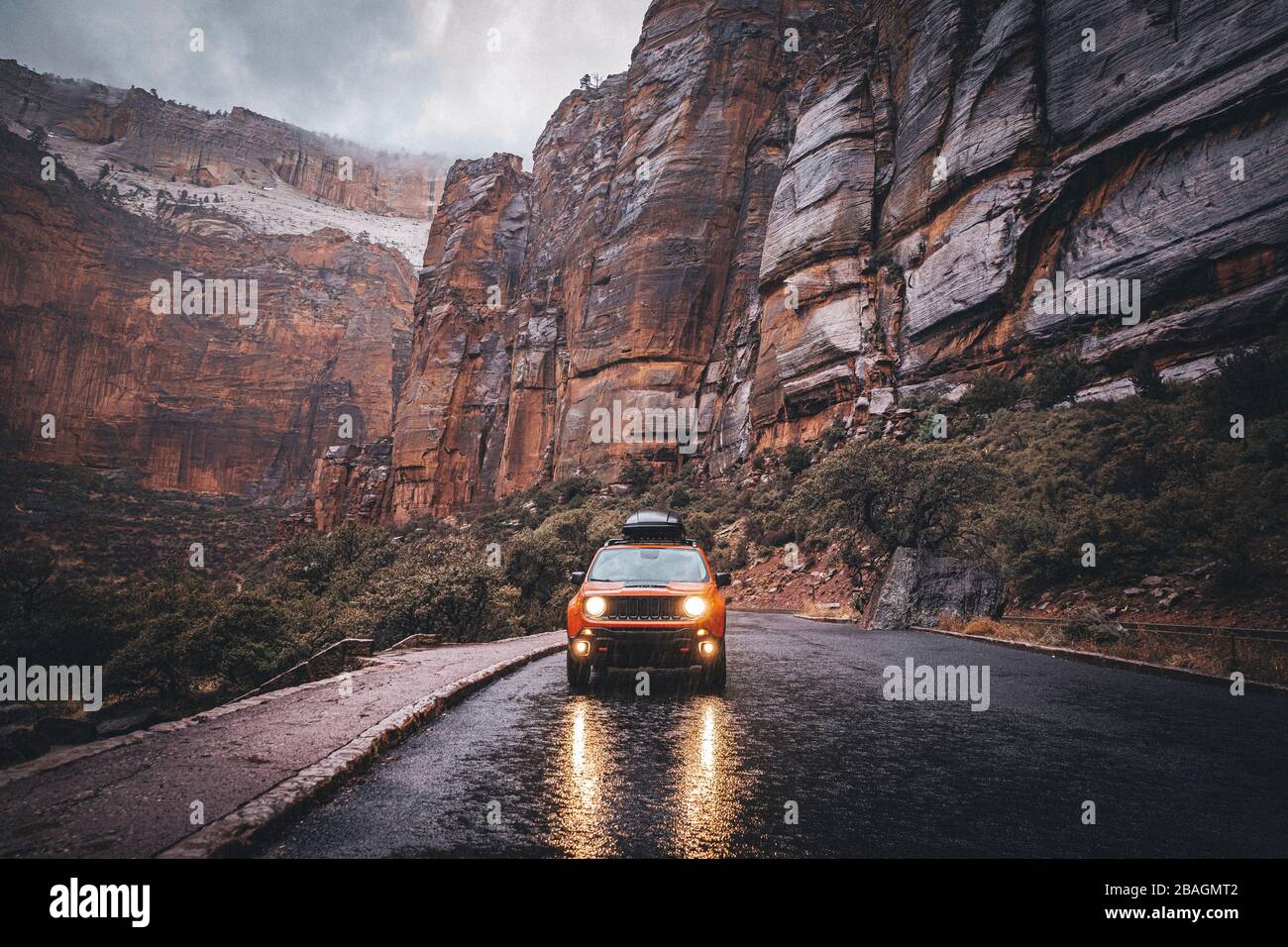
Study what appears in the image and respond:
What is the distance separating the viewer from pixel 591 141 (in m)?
69.2

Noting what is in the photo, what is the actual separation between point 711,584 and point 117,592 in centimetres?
1789

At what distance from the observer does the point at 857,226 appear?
40312 millimetres

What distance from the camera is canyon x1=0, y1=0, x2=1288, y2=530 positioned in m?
25.9

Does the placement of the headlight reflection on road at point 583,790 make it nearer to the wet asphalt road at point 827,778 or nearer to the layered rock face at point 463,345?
the wet asphalt road at point 827,778

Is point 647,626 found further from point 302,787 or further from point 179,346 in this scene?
point 179,346

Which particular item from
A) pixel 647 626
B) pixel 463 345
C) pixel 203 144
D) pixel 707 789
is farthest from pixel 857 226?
pixel 203 144

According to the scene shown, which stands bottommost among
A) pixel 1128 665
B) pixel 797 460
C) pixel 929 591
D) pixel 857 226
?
pixel 1128 665

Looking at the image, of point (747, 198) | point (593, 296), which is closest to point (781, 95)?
point (747, 198)

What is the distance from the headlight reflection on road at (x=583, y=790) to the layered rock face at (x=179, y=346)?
4311 inches

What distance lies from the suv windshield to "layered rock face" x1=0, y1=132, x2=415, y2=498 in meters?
107

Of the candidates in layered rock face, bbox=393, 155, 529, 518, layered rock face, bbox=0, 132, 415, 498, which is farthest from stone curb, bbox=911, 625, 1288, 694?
layered rock face, bbox=0, 132, 415, 498

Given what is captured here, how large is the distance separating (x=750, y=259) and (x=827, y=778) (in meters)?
50.8

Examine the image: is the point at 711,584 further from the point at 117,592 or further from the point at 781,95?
the point at 781,95
